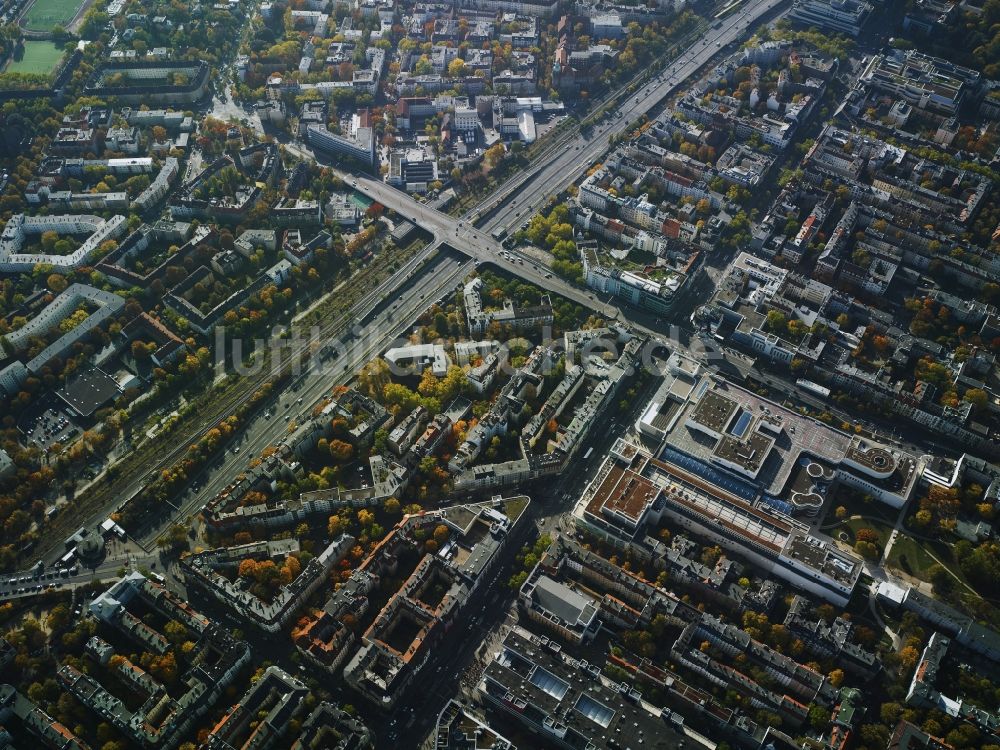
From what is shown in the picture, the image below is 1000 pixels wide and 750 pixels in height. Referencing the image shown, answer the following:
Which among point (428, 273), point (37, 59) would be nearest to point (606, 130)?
point (428, 273)

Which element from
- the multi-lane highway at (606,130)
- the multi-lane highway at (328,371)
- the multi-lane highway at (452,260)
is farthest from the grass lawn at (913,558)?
the multi-lane highway at (606,130)

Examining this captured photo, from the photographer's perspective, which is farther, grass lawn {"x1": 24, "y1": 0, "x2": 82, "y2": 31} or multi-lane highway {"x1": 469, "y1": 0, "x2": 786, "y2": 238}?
grass lawn {"x1": 24, "y1": 0, "x2": 82, "y2": 31}

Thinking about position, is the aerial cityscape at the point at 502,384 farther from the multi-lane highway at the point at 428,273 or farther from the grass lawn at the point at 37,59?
the grass lawn at the point at 37,59

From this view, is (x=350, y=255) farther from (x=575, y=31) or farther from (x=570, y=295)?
(x=575, y=31)

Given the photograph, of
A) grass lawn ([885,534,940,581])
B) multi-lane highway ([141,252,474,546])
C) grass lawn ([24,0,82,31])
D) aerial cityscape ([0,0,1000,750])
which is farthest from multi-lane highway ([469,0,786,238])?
grass lawn ([24,0,82,31])

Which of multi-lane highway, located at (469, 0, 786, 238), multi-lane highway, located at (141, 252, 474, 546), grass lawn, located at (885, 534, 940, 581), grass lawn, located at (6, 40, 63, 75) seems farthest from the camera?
grass lawn, located at (6, 40, 63, 75)

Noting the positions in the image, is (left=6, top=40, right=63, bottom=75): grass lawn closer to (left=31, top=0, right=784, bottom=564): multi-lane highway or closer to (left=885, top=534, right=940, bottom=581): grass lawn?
(left=31, top=0, right=784, bottom=564): multi-lane highway

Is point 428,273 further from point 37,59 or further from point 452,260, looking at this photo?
point 37,59
